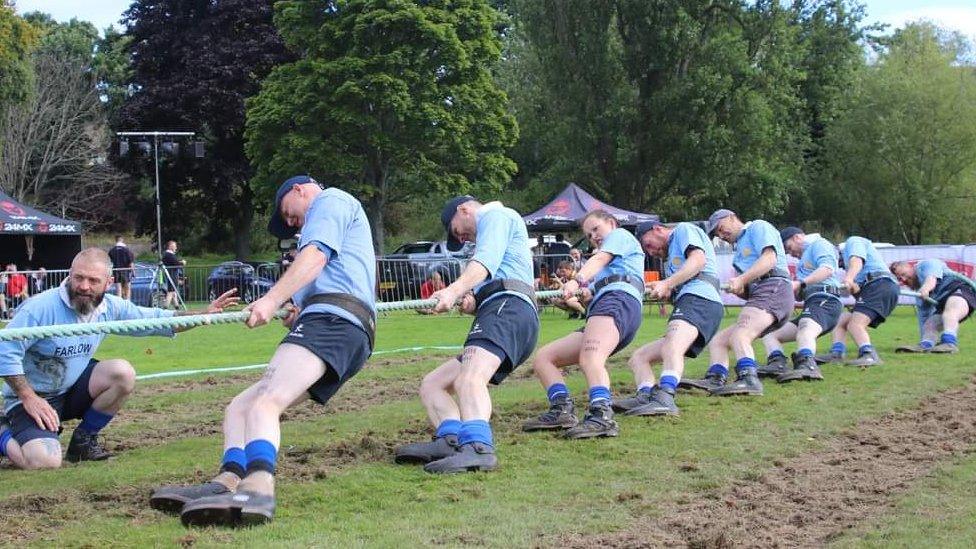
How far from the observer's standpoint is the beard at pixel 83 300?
23.8ft

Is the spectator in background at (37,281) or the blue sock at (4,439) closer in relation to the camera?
the blue sock at (4,439)

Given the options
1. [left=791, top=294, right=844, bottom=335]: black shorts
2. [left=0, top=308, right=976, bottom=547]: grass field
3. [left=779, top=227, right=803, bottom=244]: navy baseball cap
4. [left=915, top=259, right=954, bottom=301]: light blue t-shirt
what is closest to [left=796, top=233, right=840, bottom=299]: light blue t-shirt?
[left=791, top=294, right=844, bottom=335]: black shorts

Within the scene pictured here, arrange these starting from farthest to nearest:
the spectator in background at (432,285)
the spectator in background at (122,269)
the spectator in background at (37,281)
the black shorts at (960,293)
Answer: the spectator in background at (122,269), the spectator in background at (37,281), the spectator in background at (432,285), the black shorts at (960,293)

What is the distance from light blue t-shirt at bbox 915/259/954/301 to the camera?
49.0 ft

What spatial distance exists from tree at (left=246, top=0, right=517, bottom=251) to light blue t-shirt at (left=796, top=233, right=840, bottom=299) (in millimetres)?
27447

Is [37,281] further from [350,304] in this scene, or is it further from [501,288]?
[350,304]

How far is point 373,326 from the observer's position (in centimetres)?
609

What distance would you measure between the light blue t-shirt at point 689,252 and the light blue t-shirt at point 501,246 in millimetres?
2482

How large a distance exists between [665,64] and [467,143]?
8933mm

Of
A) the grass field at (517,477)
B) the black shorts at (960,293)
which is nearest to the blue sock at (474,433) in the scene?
the grass field at (517,477)

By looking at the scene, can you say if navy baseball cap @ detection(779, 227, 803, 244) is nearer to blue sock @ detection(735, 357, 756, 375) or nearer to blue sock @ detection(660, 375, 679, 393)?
blue sock @ detection(735, 357, 756, 375)

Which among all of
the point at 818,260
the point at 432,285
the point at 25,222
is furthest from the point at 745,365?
the point at 25,222

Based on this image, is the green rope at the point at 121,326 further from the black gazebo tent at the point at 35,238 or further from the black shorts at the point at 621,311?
the black gazebo tent at the point at 35,238

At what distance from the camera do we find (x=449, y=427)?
739 cm
